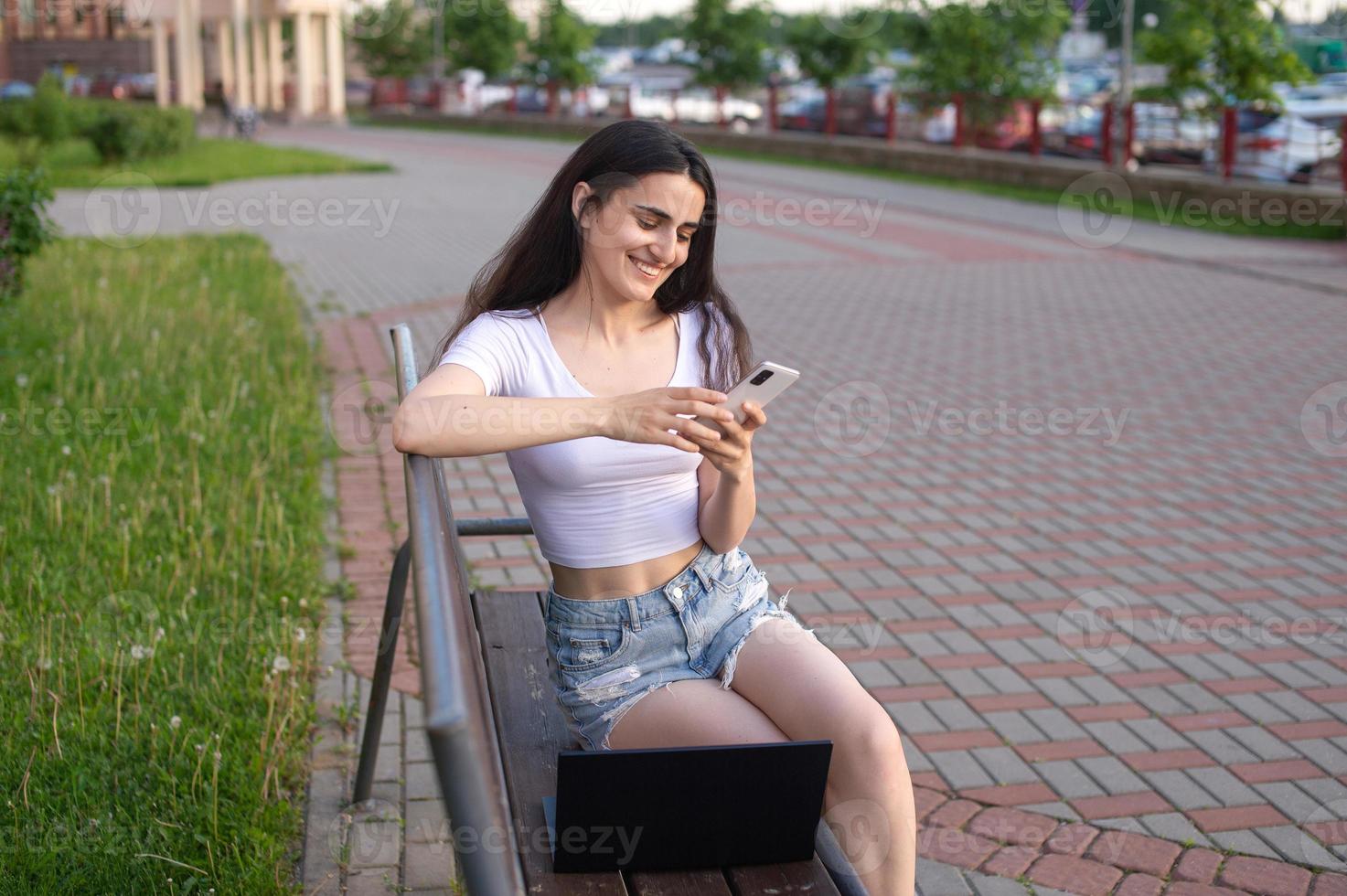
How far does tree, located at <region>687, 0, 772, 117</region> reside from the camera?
3666 cm

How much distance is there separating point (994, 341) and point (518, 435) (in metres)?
8.35

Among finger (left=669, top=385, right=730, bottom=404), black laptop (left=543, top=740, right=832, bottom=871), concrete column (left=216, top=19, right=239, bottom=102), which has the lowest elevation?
black laptop (left=543, top=740, right=832, bottom=871)

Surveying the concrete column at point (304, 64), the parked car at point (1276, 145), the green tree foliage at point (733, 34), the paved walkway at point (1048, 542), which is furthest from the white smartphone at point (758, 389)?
the concrete column at point (304, 64)

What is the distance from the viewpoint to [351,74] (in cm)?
8150

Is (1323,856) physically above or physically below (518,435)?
below

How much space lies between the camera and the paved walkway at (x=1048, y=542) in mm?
3576

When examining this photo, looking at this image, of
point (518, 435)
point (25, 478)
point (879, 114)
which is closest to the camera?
point (518, 435)

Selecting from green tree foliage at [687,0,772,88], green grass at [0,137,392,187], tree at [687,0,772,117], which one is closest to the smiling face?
green grass at [0,137,392,187]

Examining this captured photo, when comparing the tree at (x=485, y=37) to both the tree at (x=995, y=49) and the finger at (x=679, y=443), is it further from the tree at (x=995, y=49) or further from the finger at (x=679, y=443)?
the finger at (x=679, y=443)

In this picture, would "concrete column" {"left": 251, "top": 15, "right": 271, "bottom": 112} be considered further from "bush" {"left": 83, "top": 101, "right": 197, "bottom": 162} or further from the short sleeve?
the short sleeve

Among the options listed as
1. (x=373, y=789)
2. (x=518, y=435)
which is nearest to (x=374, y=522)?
(x=373, y=789)

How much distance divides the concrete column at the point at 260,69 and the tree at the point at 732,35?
19564 mm

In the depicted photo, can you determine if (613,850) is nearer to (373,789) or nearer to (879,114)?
(373,789)

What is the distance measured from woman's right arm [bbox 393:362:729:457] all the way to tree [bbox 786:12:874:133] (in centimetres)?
3282
